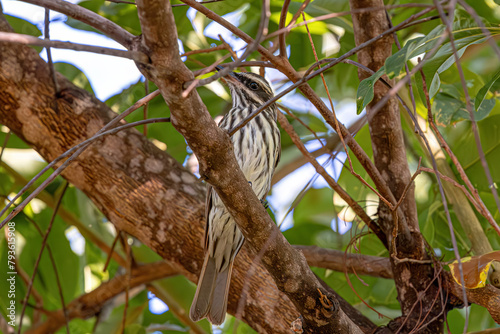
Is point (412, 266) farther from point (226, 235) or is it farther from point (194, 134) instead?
point (194, 134)

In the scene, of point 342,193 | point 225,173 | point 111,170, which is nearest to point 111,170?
point 111,170

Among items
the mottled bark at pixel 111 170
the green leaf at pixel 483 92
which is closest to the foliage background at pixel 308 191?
the mottled bark at pixel 111 170

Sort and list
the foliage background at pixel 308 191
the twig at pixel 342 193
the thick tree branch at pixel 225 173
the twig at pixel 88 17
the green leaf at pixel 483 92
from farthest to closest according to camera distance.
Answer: the foliage background at pixel 308 191 → the twig at pixel 342 193 → the green leaf at pixel 483 92 → the thick tree branch at pixel 225 173 → the twig at pixel 88 17

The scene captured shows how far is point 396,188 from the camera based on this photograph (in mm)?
2936

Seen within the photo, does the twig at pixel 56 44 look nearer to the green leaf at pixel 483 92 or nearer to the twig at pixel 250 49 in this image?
the twig at pixel 250 49

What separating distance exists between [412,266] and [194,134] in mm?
1575

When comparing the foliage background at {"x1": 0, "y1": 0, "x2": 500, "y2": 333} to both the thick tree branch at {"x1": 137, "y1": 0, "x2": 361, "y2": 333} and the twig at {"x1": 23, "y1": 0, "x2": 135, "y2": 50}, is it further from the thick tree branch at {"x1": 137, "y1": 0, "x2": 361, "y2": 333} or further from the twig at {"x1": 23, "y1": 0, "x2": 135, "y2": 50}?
the twig at {"x1": 23, "y1": 0, "x2": 135, "y2": 50}

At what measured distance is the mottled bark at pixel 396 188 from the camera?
2783 mm

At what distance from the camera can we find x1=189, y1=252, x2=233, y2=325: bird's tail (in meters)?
3.02

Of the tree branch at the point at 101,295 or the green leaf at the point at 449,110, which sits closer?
the green leaf at the point at 449,110

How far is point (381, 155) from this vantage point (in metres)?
2.99

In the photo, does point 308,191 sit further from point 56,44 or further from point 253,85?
point 56,44

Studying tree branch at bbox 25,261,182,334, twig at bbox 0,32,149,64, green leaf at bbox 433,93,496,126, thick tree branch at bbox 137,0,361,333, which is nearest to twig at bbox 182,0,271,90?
thick tree branch at bbox 137,0,361,333

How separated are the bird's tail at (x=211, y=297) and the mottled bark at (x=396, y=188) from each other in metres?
0.88
